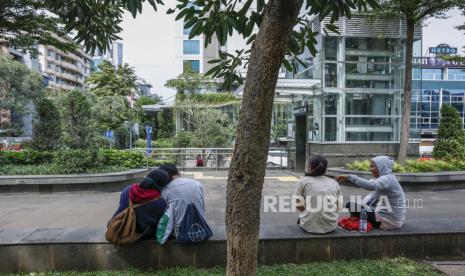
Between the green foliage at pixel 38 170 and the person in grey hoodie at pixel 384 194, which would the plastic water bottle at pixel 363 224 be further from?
the green foliage at pixel 38 170

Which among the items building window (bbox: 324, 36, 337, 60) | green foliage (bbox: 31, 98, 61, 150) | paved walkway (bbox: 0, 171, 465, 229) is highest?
building window (bbox: 324, 36, 337, 60)

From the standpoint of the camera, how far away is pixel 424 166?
10.8 meters

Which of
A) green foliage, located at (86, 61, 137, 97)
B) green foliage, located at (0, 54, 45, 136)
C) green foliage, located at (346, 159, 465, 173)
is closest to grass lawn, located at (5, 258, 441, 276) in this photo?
green foliage, located at (346, 159, 465, 173)

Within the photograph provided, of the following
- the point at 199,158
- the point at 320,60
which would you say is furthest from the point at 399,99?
the point at 199,158

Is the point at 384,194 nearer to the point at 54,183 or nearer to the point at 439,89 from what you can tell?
the point at 54,183

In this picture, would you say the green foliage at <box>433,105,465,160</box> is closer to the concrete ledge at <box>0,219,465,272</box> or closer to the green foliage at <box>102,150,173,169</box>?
the concrete ledge at <box>0,219,465,272</box>

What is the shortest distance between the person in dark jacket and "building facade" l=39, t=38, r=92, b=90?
59864 mm

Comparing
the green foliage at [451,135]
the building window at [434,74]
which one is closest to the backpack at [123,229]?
the green foliage at [451,135]

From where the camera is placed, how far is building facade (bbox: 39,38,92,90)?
210 feet

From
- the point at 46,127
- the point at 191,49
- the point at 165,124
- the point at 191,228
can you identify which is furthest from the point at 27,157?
the point at 191,49

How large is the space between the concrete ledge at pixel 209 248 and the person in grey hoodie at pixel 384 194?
0.15 m

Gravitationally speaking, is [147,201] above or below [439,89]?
below

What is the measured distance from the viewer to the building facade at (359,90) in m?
12.8

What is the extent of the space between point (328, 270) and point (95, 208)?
210 inches
